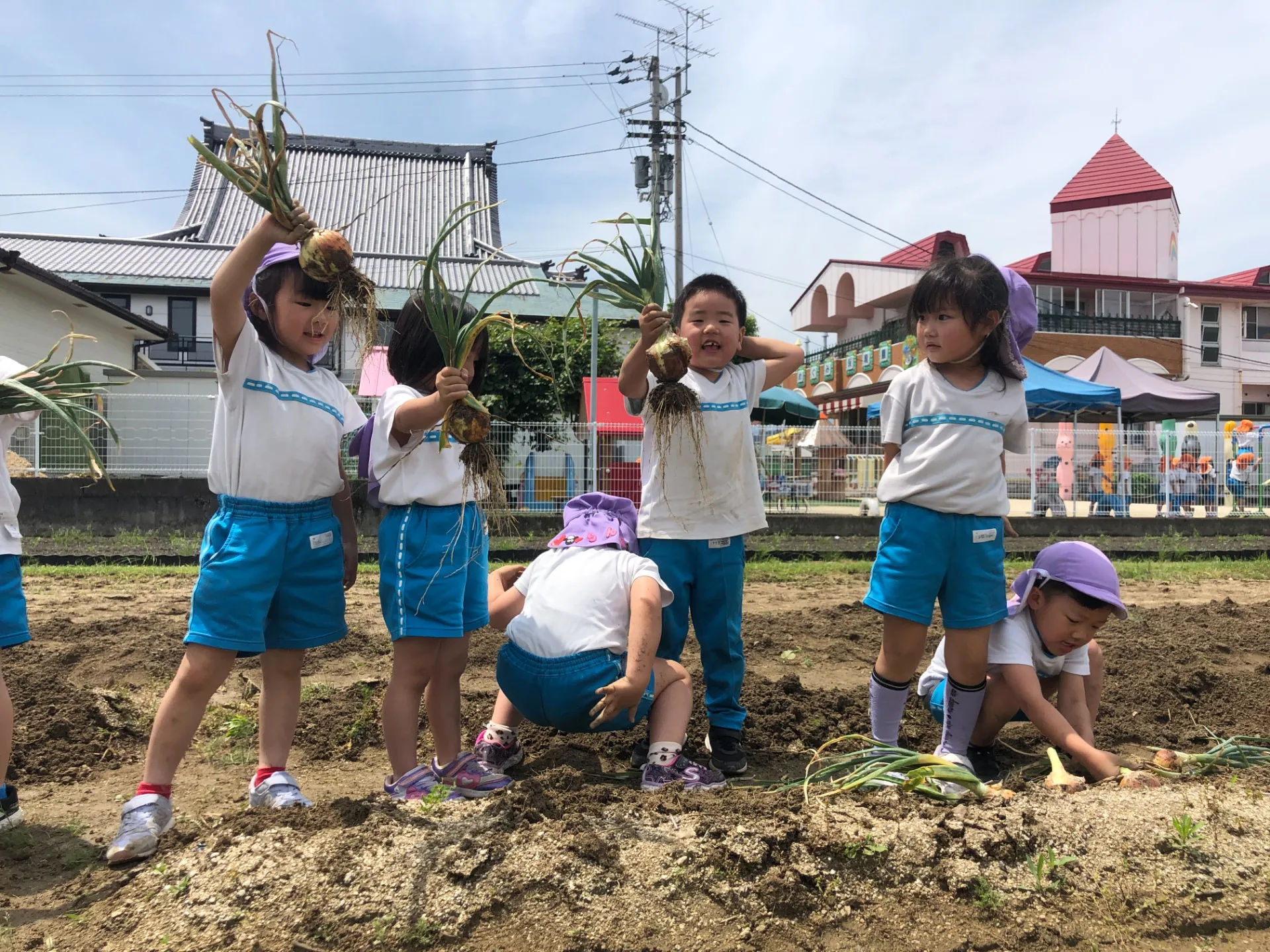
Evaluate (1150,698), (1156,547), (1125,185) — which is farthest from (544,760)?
(1125,185)

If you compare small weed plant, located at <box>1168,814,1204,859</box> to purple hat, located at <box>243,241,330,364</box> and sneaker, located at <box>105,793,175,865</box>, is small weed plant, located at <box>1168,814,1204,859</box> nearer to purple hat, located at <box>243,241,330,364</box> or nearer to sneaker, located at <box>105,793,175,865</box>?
sneaker, located at <box>105,793,175,865</box>

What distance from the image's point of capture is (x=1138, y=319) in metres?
26.5

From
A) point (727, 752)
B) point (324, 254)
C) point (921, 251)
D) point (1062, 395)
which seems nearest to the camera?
point (324, 254)

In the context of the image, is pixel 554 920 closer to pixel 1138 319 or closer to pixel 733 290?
pixel 733 290

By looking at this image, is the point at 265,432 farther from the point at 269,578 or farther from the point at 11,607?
the point at 11,607

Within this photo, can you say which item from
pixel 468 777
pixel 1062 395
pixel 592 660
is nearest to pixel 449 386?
pixel 592 660

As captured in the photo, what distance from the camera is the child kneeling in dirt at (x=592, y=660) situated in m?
2.35

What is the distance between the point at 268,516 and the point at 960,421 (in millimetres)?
2161

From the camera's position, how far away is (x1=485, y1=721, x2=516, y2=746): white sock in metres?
2.73

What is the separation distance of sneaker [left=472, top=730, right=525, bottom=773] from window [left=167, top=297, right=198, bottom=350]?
2367 centimetres

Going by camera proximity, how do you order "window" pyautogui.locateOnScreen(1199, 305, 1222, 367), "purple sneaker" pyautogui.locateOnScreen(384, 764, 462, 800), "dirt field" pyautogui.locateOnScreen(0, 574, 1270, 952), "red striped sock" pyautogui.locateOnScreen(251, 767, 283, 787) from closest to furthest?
"dirt field" pyautogui.locateOnScreen(0, 574, 1270, 952) → "purple sneaker" pyautogui.locateOnScreen(384, 764, 462, 800) → "red striped sock" pyautogui.locateOnScreen(251, 767, 283, 787) → "window" pyautogui.locateOnScreen(1199, 305, 1222, 367)

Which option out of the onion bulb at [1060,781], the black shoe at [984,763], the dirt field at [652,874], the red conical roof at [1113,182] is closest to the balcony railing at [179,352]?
the dirt field at [652,874]

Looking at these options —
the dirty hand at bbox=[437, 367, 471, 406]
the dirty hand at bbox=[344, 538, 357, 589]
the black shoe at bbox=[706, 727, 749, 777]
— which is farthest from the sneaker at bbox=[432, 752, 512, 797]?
the dirty hand at bbox=[437, 367, 471, 406]

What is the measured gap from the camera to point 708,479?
9.39ft
